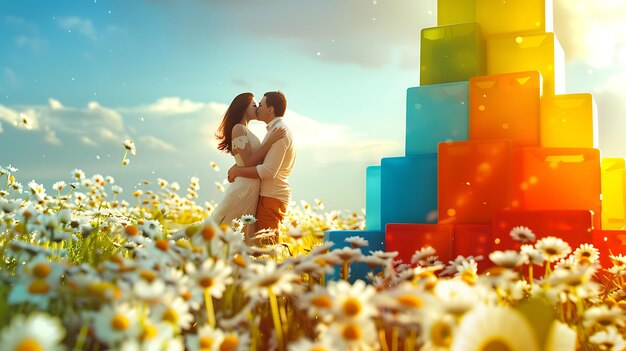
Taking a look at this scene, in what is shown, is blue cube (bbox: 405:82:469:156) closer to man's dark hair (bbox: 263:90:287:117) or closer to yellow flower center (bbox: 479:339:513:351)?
man's dark hair (bbox: 263:90:287:117)

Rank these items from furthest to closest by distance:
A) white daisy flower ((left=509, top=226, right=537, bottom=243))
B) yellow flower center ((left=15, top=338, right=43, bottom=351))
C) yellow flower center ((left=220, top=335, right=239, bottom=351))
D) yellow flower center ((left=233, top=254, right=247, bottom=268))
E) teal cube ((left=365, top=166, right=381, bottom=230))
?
teal cube ((left=365, top=166, right=381, bottom=230))
white daisy flower ((left=509, top=226, right=537, bottom=243))
yellow flower center ((left=233, top=254, right=247, bottom=268))
yellow flower center ((left=220, top=335, right=239, bottom=351))
yellow flower center ((left=15, top=338, right=43, bottom=351))

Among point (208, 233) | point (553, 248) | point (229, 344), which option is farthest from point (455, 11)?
point (229, 344)

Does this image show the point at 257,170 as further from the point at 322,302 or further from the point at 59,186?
the point at 322,302

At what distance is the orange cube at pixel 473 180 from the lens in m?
3.56

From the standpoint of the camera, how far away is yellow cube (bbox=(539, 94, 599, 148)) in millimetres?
3891

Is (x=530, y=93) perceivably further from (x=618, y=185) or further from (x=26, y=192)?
(x=26, y=192)

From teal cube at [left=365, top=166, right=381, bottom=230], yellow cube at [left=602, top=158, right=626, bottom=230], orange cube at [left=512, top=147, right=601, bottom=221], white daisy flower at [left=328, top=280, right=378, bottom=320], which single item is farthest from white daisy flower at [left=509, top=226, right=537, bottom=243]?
teal cube at [left=365, top=166, right=381, bottom=230]

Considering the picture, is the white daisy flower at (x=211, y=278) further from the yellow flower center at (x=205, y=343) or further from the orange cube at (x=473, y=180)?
the orange cube at (x=473, y=180)

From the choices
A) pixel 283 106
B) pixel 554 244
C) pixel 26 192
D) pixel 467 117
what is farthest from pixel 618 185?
pixel 26 192

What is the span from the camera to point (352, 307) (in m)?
1.20

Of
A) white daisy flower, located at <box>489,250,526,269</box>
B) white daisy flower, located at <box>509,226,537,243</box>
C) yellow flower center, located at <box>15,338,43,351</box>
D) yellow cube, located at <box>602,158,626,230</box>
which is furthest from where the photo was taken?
yellow cube, located at <box>602,158,626,230</box>

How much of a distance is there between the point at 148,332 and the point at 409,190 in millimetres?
2908

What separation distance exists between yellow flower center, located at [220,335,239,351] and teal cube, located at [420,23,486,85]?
3120 mm

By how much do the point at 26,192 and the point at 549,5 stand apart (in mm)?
3933
